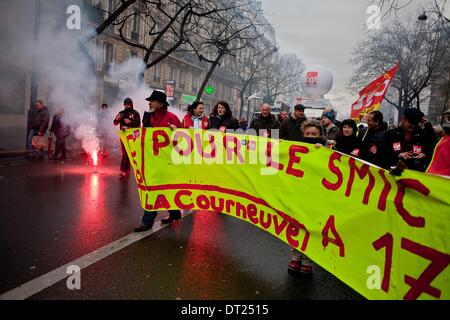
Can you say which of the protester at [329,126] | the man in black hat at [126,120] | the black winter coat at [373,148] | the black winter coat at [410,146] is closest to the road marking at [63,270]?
the black winter coat at [373,148]

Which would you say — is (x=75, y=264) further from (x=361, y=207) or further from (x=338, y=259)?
(x=361, y=207)

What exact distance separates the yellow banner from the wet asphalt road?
42 centimetres

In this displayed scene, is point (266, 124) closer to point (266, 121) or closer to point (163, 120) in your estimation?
point (266, 121)

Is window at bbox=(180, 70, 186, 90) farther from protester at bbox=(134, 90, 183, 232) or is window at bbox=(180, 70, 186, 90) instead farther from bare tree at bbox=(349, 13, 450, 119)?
protester at bbox=(134, 90, 183, 232)

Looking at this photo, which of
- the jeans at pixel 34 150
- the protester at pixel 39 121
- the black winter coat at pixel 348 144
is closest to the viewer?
the black winter coat at pixel 348 144

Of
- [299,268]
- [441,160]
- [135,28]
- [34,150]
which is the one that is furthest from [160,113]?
[135,28]

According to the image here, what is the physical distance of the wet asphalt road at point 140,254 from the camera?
309 cm

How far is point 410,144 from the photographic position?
4504 mm

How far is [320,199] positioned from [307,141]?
78 cm

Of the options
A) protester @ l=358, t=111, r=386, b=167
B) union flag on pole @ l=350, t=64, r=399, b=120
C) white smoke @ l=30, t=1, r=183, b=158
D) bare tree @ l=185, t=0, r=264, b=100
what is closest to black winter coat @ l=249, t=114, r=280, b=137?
protester @ l=358, t=111, r=386, b=167

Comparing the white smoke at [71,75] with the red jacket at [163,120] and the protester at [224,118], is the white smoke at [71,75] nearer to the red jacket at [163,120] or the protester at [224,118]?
the protester at [224,118]

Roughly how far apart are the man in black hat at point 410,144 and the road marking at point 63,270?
3137 millimetres

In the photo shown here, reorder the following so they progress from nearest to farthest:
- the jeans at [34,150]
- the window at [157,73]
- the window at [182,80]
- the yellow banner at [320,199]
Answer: the yellow banner at [320,199], the jeans at [34,150], the window at [157,73], the window at [182,80]
